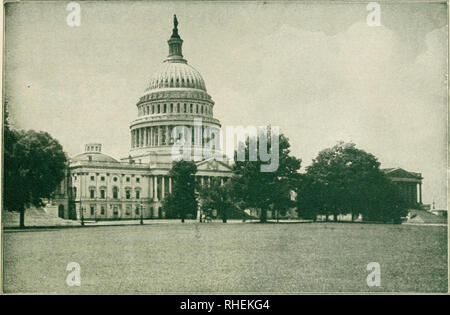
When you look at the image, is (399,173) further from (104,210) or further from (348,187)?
(104,210)

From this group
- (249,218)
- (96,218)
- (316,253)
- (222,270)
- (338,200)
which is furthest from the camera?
(249,218)

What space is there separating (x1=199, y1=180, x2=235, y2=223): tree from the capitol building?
30.9 inches

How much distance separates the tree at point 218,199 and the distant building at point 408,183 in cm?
1581

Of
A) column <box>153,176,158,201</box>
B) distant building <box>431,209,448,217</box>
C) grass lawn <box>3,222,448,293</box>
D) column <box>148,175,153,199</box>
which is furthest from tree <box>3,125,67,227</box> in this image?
column <box>148,175,153,199</box>

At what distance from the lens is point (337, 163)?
Answer: 26062 mm

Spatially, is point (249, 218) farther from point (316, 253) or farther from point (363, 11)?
point (363, 11)

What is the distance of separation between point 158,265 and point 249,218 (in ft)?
63.0

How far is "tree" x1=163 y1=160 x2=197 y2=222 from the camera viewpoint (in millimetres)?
35250

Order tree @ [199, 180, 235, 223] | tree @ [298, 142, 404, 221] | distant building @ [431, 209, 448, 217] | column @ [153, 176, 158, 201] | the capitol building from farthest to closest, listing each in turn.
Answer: column @ [153, 176, 158, 201]
tree @ [199, 180, 235, 223]
the capitol building
tree @ [298, 142, 404, 221]
distant building @ [431, 209, 448, 217]

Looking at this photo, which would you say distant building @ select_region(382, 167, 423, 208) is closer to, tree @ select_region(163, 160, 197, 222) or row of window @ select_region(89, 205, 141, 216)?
tree @ select_region(163, 160, 197, 222)

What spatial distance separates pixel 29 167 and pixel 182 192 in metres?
12.3

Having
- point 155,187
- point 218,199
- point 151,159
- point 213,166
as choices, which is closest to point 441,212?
point 218,199

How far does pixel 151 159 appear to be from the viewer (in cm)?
5138
